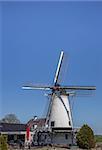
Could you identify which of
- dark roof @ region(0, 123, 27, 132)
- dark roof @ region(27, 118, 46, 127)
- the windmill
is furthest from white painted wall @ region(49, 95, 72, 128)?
dark roof @ region(0, 123, 27, 132)

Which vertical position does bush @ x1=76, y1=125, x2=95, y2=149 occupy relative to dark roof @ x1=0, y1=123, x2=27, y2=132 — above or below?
below

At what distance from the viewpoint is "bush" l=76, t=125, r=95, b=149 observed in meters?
40.2

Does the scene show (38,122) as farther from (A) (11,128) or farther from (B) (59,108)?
(B) (59,108)

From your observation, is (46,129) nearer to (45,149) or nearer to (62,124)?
(62,124)

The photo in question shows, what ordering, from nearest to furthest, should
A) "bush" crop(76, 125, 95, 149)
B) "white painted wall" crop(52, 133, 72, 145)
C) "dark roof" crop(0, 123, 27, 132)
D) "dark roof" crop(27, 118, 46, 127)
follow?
1. "bush" crop(76, 125, 95, 149)
2. "white painted wall" crop(52, 133, 72, 145)
3. "dark roof" crop(0, 123, 27, 132)
4. "dark roof" crop(27, 118, 46, 127)

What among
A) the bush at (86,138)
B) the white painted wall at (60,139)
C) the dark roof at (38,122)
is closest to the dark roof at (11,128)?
the dark roof at (38,122)

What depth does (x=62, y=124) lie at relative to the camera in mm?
44125

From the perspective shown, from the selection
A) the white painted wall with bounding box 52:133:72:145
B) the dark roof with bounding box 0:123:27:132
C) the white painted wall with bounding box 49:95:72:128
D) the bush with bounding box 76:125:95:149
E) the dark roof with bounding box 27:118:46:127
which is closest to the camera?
the bush with bounding box 76:125:95:149

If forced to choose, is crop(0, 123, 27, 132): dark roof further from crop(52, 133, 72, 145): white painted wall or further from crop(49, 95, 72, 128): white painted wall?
crop(49, 95, 72, 128): white painted wall

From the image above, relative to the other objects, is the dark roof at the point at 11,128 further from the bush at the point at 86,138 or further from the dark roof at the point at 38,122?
the bush at the point at 86,138

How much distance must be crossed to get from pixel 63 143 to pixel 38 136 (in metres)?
4.03

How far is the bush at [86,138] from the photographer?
40.2 meters

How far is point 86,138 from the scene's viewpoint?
133 feet

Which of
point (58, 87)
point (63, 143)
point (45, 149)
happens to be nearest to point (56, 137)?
point (63, 143)
